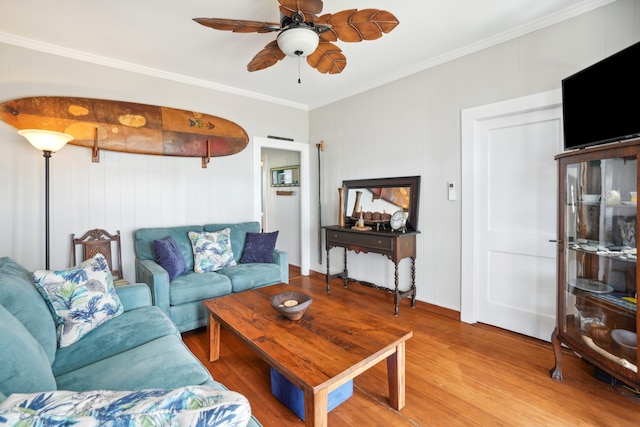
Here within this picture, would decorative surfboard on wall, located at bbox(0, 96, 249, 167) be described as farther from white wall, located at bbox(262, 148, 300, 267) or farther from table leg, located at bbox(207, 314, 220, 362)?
table leg, located at bbox(207, 314, 220, 362)

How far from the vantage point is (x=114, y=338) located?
5.40ft

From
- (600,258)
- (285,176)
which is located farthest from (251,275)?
(600,258)

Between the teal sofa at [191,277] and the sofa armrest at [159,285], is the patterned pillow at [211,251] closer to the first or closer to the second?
the teal sofa at [191,277]

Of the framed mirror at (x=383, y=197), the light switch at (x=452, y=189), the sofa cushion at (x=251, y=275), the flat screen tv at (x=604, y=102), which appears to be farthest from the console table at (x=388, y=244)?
the flat screen tv at (x=604, y=102)

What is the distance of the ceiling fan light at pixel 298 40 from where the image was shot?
1818mm

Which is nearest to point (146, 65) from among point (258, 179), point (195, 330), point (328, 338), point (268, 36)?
point (268, 36)

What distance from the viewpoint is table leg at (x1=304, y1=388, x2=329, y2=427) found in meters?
1.24

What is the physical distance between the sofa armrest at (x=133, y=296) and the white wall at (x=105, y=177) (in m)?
1.23

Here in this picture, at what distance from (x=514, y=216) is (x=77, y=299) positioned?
130 inches

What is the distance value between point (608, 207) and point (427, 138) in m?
1.70

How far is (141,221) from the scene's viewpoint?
322 cm

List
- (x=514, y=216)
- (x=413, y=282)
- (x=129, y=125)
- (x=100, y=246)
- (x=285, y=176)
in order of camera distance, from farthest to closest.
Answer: (x=285, y=176) < (x=413, y=282) < (x=129, y=125) < (x=100, y=246) < (x=514, y=216)

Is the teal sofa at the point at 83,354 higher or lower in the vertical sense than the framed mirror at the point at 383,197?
lower

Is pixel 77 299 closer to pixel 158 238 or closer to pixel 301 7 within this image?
pixel 158 238
